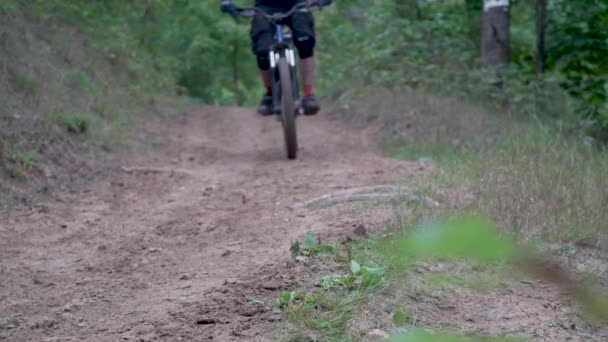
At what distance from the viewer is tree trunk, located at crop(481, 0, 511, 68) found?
905 cm

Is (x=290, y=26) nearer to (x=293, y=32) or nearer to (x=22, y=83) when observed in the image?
(x=293, y=32)

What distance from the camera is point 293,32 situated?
6.85m

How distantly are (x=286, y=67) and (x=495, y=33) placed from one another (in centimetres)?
363

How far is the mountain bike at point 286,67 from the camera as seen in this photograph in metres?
6.61

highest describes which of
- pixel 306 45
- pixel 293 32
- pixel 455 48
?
pixel 293 32

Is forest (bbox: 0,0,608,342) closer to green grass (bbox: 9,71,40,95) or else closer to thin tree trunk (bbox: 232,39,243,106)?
green grass (bbox: 9,71,40,95)

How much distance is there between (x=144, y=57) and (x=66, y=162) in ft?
32.2

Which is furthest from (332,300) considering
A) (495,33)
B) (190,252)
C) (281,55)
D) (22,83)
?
(495,33)

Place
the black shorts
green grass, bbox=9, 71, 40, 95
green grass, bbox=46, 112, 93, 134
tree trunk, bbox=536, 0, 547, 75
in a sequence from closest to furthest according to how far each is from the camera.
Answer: the black shorts → green grass, bbox=46, 112, 93, 134 → green grass, bbox=9, 71, 40, 95 → tree trunk, bbox=536, 0, 547, 75

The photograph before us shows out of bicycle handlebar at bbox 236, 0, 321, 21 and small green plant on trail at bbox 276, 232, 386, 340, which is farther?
bicycle handlebar at bbox 236, 0, 321, 21

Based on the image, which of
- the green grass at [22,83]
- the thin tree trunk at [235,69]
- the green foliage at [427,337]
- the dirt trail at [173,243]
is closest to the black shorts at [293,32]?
the dirt trail at [173,243]

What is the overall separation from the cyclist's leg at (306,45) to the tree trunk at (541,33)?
314 cm

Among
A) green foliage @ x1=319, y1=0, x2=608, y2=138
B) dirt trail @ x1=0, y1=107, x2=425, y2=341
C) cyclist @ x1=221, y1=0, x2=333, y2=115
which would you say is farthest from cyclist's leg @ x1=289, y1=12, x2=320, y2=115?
green foliage @ x1=319, y1=0, x2=608, y2=138

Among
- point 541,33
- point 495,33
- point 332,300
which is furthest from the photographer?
point 495,33
